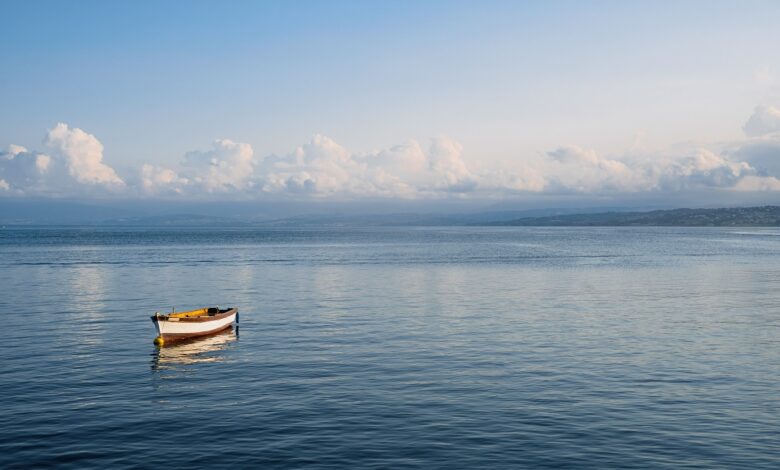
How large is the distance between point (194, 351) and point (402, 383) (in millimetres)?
18740

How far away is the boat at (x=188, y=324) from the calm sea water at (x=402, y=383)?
1.16 meters

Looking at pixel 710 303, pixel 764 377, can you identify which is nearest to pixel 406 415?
pixel 764 377

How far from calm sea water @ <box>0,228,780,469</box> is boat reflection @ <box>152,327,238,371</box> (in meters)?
0.28

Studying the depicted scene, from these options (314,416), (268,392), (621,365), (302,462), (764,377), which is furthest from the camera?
(621,365)

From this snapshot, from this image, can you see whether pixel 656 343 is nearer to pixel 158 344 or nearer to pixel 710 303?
pixel 710 303

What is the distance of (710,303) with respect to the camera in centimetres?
6962

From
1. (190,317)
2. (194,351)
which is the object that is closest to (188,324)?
(190,317)

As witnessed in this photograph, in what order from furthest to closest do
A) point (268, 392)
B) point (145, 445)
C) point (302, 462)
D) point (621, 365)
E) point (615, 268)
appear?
point (615, 268), point (621, 365), point (268, 392), point (145, 445), point (302, 462)

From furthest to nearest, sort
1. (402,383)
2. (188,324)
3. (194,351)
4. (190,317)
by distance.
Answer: (190,317)
(188,324)
(194,351)
(402,383)

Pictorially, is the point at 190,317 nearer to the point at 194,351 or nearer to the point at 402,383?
the point at 194,351

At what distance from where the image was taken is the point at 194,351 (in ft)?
156

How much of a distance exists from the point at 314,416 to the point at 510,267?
9426 cm

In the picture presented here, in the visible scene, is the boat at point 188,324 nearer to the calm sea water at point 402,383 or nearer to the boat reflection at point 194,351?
the boat reflection at point 194,351

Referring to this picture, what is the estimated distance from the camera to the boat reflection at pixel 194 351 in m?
42.7
